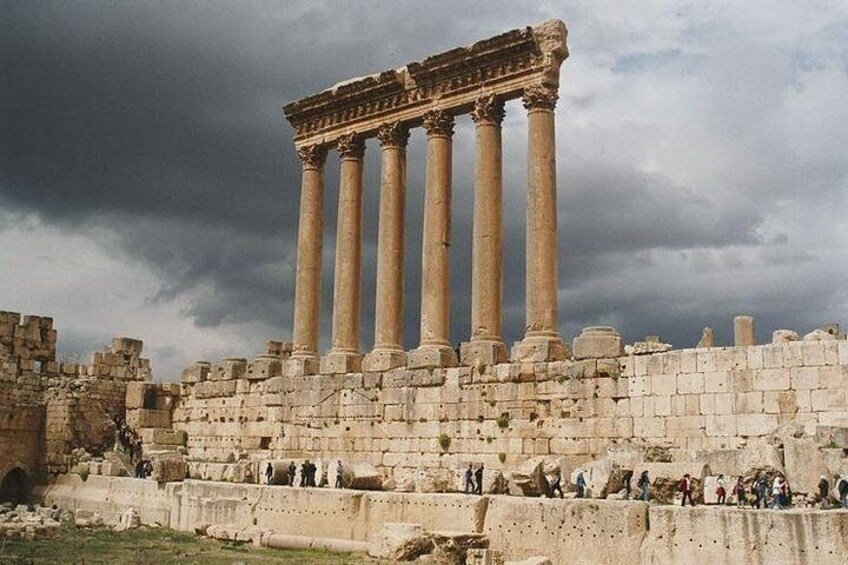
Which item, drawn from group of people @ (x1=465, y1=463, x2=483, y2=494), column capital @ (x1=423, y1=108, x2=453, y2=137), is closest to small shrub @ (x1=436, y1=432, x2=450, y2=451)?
group of people @ (x1=465, y1=463, x2=483, y2=494)

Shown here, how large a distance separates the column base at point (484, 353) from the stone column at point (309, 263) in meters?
6.39

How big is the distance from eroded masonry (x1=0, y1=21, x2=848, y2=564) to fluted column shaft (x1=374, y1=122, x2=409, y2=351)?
0.07m

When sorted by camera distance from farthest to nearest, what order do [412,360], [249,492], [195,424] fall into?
[195,424]
[412,360]
[249,492]

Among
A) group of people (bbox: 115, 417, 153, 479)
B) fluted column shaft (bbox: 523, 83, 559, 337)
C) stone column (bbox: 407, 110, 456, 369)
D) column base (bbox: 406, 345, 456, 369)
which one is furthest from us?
group of people (bbox: 115, 417, 153, 479)

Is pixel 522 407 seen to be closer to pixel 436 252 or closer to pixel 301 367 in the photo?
pixel 436 252

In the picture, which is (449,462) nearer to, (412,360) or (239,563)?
(412,360)

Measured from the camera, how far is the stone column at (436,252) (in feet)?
83.8

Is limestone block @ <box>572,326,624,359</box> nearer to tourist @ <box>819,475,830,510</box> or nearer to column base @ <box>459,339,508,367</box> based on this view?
column base @ <box>459,339,508,367</box>

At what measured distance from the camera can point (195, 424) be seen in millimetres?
32719

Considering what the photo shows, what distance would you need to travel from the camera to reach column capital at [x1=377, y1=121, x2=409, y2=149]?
28.5m

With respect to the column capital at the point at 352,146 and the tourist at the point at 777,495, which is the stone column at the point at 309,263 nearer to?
the column capital at the point at 352,146

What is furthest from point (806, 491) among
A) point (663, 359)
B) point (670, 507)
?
point (663, 359)

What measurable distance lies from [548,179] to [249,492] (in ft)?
35.6

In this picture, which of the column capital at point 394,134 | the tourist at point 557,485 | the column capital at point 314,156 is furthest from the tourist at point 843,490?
the column capital at point 314,156
